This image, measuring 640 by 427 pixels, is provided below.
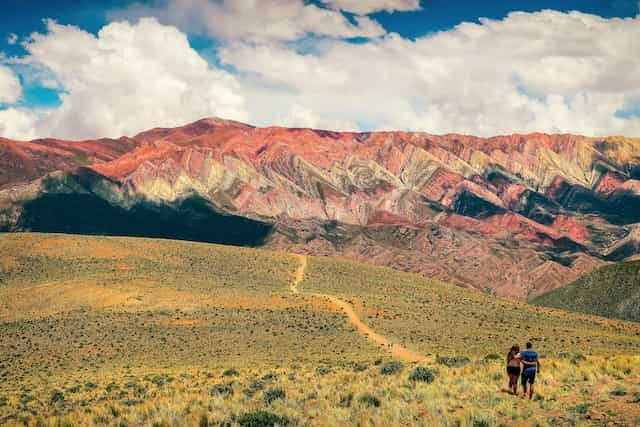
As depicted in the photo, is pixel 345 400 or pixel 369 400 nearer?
pixel 369 400

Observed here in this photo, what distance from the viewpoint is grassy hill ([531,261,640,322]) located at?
10225cm

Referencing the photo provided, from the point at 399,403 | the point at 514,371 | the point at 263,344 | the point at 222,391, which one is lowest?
the point at 263,344

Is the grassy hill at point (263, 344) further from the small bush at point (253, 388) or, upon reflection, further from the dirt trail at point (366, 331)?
the dirt trail at point (366, 331)

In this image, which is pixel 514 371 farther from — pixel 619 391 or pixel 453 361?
pixel 453 361

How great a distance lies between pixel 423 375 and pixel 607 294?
10056cm

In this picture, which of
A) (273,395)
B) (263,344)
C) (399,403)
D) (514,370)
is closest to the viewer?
(399,403)

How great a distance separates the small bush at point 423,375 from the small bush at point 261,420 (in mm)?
7760

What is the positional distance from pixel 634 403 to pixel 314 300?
62.1 m

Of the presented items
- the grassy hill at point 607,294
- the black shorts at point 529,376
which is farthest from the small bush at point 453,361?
the grassy hill at point 607,294

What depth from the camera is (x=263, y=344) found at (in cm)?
5278

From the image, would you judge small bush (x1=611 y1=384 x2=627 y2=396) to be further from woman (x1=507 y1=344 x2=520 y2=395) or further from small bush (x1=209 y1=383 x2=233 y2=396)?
small bush (x1=209 y1=383 x2=233 y2=396)

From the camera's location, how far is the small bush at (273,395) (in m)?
20.3

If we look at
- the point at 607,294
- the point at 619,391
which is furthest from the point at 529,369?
the point at 607,294

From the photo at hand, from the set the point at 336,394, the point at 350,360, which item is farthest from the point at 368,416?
the point at 350,360
